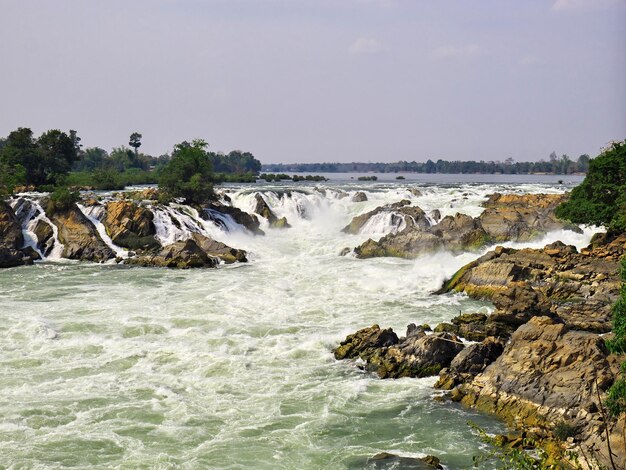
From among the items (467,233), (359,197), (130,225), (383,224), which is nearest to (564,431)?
(467,233)

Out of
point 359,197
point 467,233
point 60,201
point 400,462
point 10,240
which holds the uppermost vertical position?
point 359,197

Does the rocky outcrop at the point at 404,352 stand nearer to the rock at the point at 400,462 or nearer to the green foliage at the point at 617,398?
→ the rock at the point at 400,462

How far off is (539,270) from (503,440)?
1728 cm

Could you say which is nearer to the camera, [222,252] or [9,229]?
[9,229]

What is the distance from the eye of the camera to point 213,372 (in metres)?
20.4

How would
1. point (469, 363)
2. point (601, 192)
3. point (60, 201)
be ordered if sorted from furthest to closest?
point (60, 201), point (601, 192), point (469, 363)

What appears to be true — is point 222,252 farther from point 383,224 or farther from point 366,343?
point 366,343

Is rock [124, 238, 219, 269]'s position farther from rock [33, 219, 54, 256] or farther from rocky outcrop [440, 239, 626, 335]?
rocky outcrop [440, 239, 626, 335]

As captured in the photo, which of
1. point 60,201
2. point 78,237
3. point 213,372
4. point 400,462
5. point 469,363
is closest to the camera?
point 400,462

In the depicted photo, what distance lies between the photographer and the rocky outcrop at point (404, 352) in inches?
781

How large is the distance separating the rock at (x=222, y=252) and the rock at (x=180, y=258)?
2.55 feet

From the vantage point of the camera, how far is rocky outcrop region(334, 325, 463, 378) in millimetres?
19828

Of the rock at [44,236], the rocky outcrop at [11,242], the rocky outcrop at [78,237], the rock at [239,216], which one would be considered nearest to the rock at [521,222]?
the rock at [239,216]

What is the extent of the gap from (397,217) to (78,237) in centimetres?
2346
